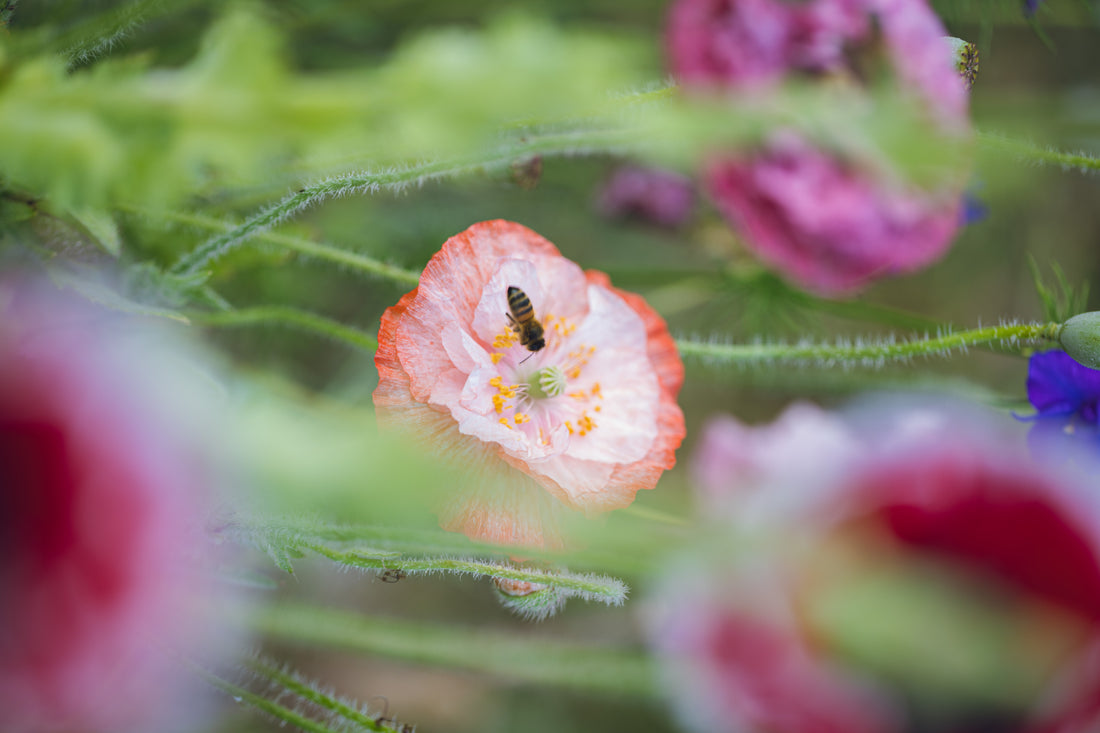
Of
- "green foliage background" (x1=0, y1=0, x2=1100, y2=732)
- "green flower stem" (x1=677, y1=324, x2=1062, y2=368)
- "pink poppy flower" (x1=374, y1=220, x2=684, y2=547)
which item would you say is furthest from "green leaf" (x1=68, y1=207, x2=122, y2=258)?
"green flower stem" (x1=677, y1=324, x2=1062, y2=368)

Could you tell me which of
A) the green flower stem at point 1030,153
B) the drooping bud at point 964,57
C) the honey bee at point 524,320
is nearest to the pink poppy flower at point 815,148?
the drooping bud at point 964,57

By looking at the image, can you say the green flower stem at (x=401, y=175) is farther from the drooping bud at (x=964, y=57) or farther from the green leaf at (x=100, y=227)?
the drooping bud at (x=964, y=57)

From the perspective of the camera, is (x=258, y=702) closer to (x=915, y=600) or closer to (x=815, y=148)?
(x=915, y=600)

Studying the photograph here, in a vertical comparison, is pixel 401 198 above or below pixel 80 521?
below

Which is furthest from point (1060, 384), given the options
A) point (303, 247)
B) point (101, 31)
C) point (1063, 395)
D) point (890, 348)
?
point (101, 31)

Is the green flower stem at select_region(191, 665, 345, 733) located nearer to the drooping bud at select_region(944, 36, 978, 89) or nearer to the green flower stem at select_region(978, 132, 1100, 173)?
the green flower stem at select_region(978, 132, 1100, 173)
